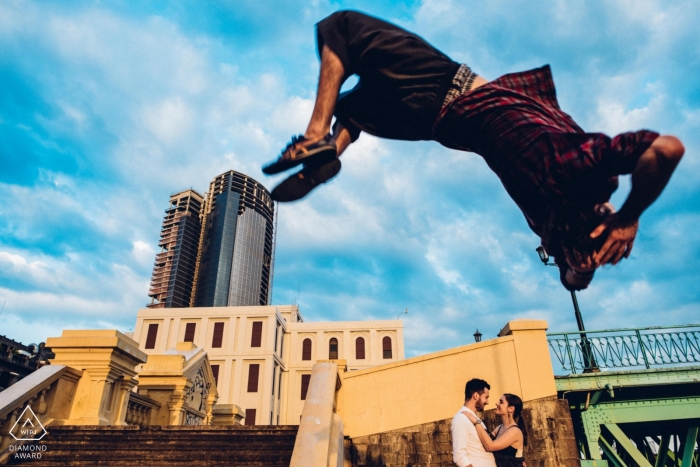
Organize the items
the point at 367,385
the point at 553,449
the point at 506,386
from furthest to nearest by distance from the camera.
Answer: the point at 367,385
the point at 506,386
the point at 553,449

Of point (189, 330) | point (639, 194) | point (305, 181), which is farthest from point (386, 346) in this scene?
point (639, 194)

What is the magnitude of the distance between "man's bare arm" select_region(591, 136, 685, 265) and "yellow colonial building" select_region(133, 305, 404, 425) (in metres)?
42.0

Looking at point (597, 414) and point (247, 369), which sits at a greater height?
point (247, 369)

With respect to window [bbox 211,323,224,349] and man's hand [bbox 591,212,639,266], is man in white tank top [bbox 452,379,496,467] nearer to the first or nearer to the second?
man's hand [bbox 591,212,639,266]

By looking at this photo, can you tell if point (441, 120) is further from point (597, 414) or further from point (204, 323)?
point (204, 323)

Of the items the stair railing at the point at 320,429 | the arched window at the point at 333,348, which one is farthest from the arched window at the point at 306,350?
the stair railing at the point at 320,429

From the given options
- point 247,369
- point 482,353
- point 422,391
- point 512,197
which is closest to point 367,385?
point 422,391

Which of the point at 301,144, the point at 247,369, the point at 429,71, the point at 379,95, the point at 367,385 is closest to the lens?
the point at 301,144

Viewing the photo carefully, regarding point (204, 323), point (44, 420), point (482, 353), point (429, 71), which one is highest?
point (204, 323)

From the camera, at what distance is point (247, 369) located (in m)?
42.6

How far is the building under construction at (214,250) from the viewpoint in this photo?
87.9m

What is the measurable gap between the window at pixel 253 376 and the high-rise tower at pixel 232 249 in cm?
4531

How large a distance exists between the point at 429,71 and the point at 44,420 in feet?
28.1

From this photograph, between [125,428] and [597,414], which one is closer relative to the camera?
[125,428]
